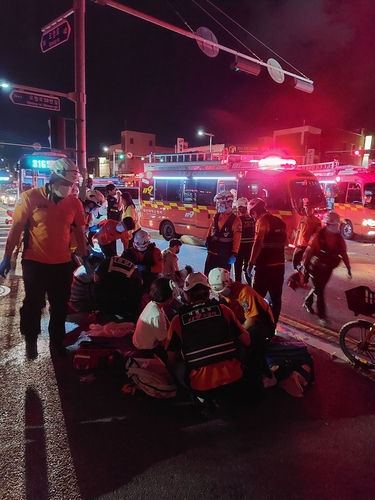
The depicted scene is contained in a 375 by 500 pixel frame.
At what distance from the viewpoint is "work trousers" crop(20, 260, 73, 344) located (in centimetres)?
396

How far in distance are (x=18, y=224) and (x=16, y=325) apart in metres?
2.01

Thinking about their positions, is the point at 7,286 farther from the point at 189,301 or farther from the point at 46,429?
the point at 189,301

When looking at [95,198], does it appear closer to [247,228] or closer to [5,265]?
[247,228]

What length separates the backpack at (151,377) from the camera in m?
3.38

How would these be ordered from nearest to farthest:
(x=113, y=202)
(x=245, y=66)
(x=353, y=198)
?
1. (x=113, y=202)
2. (x=245, y=66)
3. (x=353, y=198)

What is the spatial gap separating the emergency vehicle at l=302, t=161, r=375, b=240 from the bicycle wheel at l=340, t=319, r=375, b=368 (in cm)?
1100

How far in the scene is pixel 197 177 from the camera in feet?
42.6

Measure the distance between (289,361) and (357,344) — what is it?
1.05 meters

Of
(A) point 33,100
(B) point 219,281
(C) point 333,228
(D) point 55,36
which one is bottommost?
(B) point 219,281

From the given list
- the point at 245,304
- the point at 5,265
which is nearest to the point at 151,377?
the point at 245,304

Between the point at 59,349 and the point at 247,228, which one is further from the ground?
the point at 247,228

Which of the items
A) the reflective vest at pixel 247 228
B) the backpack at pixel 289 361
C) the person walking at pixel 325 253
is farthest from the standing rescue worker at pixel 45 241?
the reflective vest at pixel 247 228

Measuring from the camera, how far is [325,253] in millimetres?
5461

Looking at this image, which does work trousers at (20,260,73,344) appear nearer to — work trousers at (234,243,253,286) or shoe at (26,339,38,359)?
shoe at (26,339,38,359)
